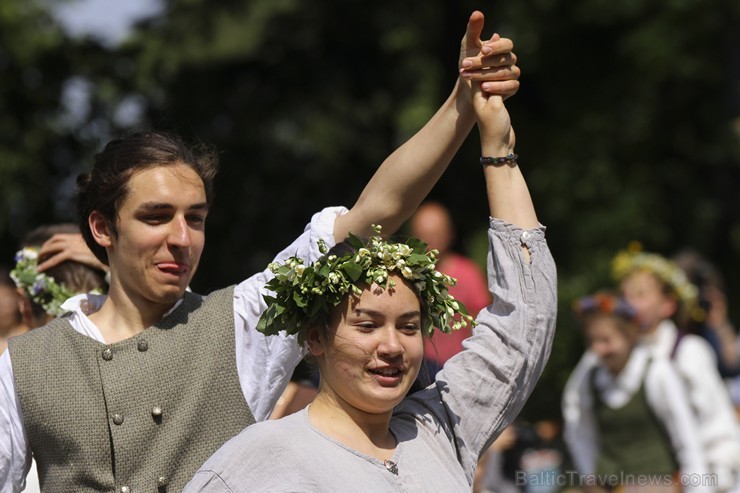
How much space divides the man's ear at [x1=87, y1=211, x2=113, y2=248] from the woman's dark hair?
0.02 meters

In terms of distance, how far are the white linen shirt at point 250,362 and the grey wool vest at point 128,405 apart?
36 mm

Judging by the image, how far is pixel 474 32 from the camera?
3281 millimetres

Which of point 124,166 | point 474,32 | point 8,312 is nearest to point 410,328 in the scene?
point 474,32

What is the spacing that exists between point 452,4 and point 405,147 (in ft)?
42.8

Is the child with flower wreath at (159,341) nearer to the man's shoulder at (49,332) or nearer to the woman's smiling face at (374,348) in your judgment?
the man's shoulder at (49,332)

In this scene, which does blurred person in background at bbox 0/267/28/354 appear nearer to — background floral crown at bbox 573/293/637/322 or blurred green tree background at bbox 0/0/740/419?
background floral crown at bbox 573/293/637/322

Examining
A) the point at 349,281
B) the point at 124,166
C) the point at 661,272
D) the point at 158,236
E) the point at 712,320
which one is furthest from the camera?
the point at 712,320

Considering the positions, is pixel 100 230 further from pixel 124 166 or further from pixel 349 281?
pixel 349 281

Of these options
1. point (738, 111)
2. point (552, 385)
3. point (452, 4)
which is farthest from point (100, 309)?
point (738, 111)

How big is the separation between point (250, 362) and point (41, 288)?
4.27ft

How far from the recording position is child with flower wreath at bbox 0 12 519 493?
10.8ft

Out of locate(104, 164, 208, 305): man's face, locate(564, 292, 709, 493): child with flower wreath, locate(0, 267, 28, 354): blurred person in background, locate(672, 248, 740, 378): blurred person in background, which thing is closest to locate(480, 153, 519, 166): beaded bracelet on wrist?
locate(104, 164, 208, 305): man's face

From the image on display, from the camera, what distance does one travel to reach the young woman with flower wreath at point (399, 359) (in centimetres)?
292
